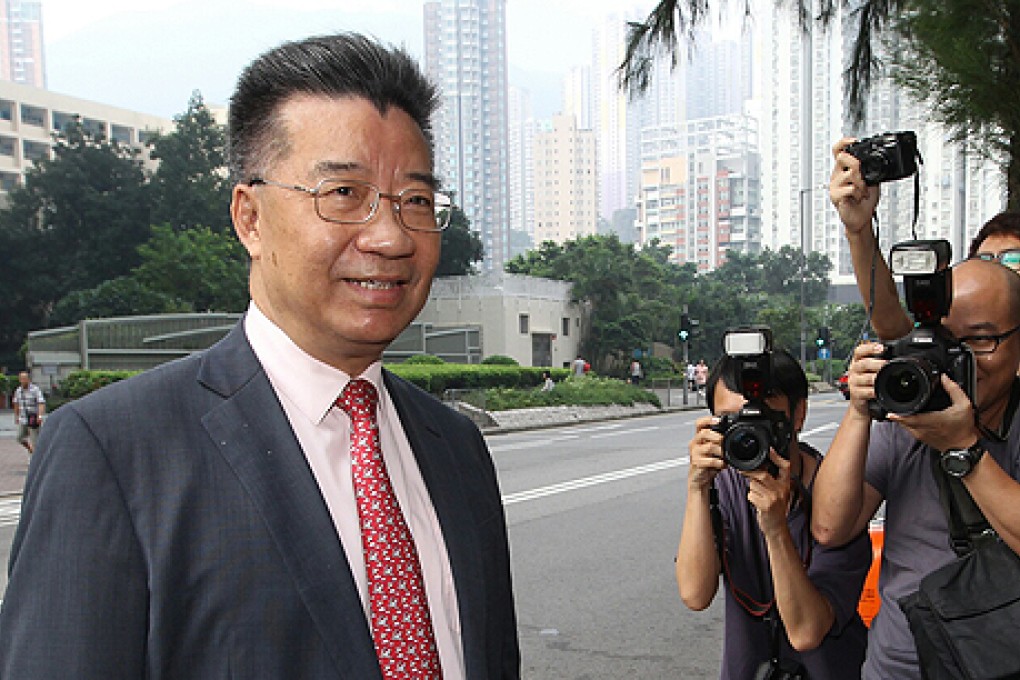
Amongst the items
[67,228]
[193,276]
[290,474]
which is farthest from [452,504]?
[67,228]

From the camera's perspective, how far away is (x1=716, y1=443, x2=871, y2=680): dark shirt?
2.29 m

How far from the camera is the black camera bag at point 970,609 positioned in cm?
178

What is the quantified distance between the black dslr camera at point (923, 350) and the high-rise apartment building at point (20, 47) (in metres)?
138

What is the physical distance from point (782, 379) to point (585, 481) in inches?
340

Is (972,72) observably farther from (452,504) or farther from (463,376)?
(463,376)

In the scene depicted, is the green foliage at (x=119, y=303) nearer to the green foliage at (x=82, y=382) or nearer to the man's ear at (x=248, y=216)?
the green foliage at (x=82, y=382)

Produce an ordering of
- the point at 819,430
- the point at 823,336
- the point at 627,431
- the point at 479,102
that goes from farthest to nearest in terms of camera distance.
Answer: the point at 479,102 → the point at 823,336 → the point at 627,431 → the point at 819,430

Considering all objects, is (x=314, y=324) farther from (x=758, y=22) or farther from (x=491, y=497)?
(x=758, y=22)

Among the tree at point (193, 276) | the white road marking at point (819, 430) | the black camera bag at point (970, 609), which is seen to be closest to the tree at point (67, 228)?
the tree at point (193, 276)

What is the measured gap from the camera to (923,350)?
1.90 meters

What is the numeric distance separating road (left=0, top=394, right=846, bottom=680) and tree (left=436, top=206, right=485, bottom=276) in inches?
1343

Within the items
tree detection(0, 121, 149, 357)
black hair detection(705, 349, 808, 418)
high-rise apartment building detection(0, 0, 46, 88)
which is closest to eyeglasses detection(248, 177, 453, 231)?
black hair detection(705, 349, 808, 418)

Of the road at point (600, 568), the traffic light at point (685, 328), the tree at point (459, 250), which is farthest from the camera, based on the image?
the tree at point (459, 250)

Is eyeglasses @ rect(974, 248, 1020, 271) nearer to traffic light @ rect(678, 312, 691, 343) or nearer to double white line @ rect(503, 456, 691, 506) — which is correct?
double white line @ rect(503, 456, 691, 506)
